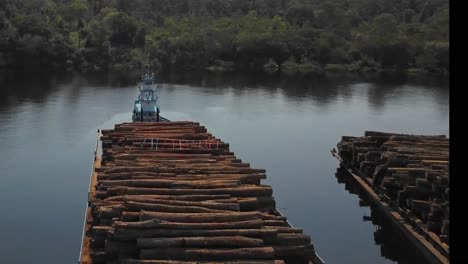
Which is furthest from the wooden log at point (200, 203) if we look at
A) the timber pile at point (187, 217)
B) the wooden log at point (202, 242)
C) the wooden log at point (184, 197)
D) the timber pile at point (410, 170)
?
the timber pile at point (410, 170)

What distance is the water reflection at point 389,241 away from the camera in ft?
81.7

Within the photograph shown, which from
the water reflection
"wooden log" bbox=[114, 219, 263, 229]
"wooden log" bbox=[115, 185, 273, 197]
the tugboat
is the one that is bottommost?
the water reflection

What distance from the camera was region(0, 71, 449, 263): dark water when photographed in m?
27.1

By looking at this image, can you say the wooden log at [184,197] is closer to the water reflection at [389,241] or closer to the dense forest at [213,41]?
the water reflection at [389,241]

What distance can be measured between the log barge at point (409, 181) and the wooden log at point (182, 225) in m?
9.06

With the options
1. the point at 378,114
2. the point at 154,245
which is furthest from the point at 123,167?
the point at 378,114

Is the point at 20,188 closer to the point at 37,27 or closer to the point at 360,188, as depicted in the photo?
the point at 360,188

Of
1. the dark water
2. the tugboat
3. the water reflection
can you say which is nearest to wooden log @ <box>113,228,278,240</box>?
the dark water

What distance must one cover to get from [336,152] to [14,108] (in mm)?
34441

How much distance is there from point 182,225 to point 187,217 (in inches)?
26.4

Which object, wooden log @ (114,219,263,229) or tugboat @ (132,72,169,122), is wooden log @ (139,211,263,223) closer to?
wooden log @ (114,219,263,229)

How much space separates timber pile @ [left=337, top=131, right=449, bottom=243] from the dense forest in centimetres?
8252

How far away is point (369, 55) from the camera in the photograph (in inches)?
5032

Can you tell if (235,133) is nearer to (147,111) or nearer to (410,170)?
(147,111)
